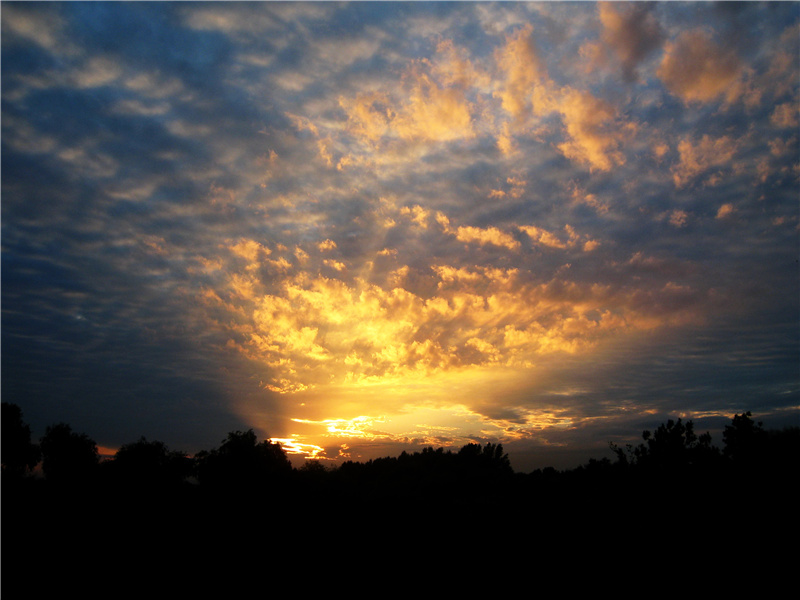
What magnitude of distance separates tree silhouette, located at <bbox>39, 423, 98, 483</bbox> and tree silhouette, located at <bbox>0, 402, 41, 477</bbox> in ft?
11.9

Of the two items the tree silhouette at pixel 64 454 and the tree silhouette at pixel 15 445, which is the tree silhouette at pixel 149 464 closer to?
the tree silhouette at pixel 64 454

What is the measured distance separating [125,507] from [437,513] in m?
31.6

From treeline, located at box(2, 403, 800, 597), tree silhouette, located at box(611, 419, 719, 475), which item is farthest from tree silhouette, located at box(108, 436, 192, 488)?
tree silhouette, located at box(611, 419, 719, 475)

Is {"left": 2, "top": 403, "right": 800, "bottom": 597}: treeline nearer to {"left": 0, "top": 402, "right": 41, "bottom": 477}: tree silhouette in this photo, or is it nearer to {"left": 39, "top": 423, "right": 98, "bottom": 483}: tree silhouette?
{"left": 0, "top": 402, "right": 41, "bottom": 477}: tree silhouette

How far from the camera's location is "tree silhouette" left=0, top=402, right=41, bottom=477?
2958 inches

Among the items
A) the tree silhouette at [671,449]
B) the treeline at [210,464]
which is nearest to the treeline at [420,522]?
the tree silhouette at [671,449]

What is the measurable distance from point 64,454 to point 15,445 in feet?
34.4

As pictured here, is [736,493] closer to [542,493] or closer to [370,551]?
[542,493]

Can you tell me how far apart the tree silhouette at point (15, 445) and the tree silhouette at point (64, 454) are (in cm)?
361

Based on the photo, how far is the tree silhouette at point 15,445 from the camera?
246 feet

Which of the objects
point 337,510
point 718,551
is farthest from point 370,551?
point 718,551

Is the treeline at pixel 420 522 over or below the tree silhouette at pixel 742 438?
below

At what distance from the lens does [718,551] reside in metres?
21.8

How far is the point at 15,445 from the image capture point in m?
77.0
